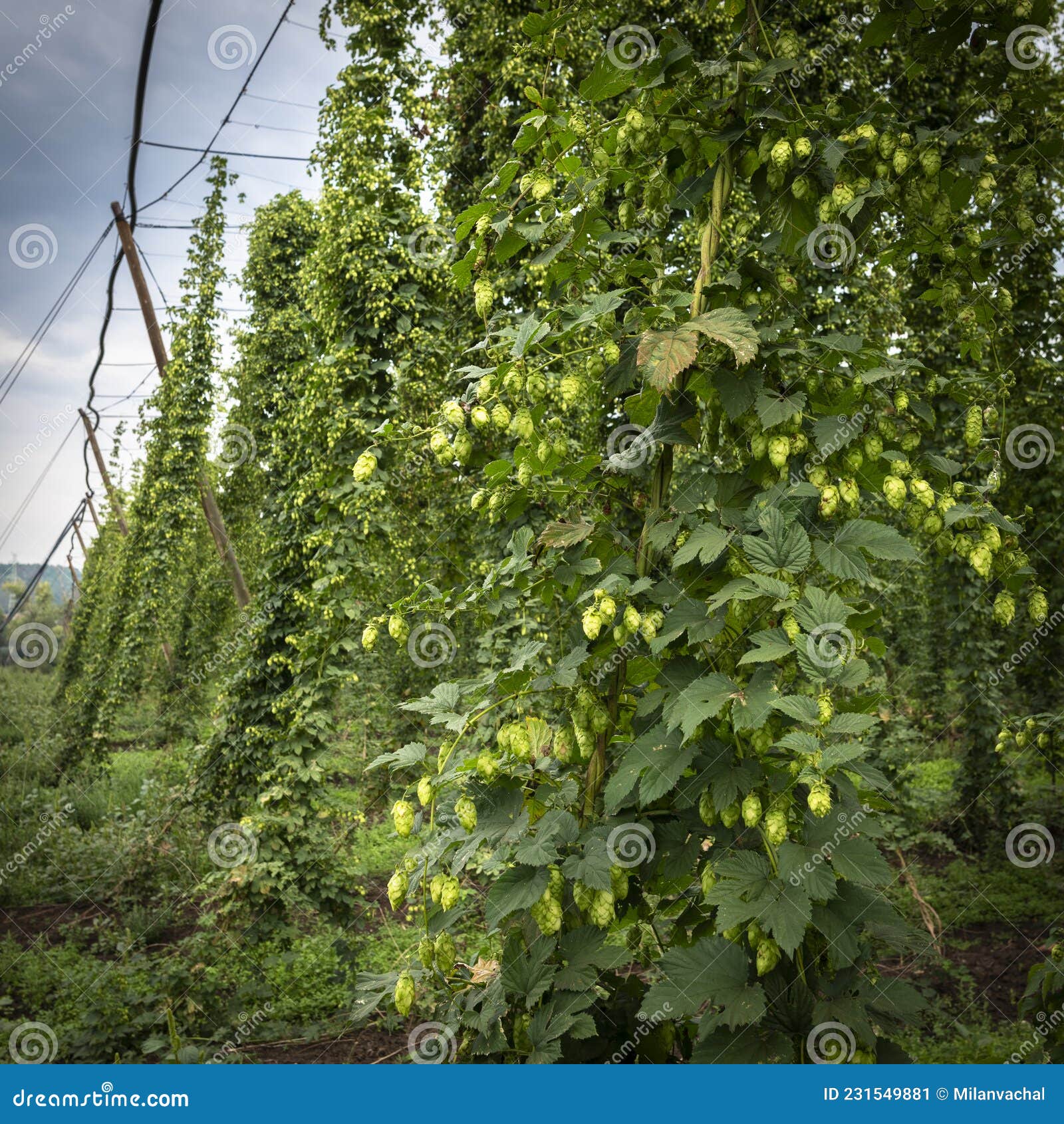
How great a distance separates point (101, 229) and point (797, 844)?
5.92 m

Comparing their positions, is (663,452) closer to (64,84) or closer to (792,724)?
(792,724)

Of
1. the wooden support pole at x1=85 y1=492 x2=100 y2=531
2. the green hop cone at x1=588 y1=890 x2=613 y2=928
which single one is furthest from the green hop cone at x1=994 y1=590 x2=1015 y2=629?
the wooden support pole at x1=85 y1=492 x2=100 y2=531

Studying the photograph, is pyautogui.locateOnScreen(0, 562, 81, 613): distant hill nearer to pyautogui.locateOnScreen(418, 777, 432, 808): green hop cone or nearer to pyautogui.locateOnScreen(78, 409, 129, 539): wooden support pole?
pyautogui.locateOnScreen(78, 409, 129, 539): wooden support pole

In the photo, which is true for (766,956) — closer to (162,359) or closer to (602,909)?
(602,909)

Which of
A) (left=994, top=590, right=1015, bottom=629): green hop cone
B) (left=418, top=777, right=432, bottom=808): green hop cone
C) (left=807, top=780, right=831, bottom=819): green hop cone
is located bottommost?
(left=418, top=777, right=432, bottom=808): green hop cone

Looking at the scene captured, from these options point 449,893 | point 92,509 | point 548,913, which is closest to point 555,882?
point 548,913

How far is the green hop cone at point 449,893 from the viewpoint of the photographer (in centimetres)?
124

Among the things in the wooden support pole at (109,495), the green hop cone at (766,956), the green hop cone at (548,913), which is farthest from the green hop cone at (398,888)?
the wooden support pole at (109,495)

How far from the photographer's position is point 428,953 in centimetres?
126

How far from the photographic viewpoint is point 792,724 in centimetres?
125

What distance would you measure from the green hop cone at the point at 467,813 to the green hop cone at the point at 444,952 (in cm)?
18

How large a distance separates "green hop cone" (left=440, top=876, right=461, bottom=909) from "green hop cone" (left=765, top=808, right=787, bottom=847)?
0.49m

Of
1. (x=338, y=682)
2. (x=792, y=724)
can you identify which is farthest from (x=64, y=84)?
(x=792, y=724)

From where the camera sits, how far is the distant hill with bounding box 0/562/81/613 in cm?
643
